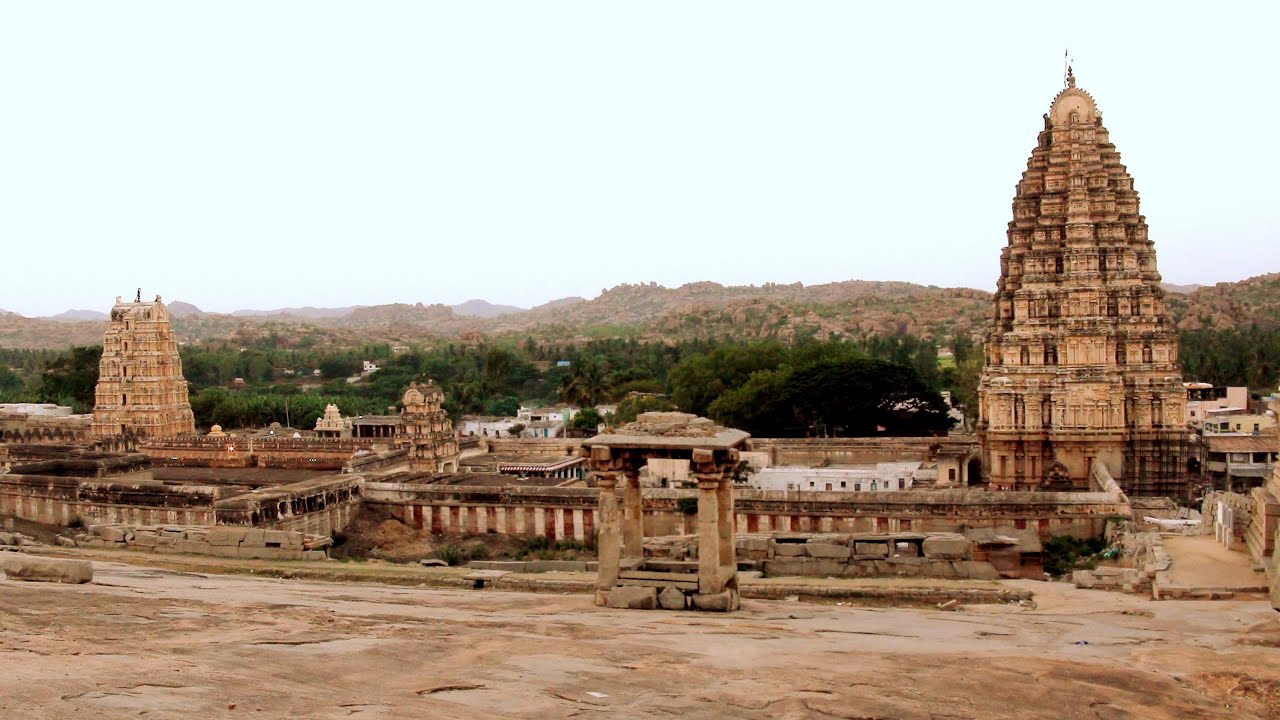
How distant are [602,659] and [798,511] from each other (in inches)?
794

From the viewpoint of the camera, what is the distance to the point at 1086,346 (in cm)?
3656

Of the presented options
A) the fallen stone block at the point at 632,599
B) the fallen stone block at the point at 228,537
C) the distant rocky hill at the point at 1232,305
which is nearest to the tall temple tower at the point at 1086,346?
the fallen stone block at the point at 632,599

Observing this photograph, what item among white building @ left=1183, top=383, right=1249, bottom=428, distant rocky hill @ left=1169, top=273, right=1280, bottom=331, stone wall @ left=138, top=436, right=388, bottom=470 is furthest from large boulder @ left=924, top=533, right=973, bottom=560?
distant rocky hill @ left=1169, top=273, right=1280, bottom=331

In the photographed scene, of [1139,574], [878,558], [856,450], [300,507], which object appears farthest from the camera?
[856,450]

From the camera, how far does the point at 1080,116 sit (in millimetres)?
37469

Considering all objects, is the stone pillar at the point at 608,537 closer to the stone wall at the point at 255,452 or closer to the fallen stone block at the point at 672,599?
the fallen stone block at the point at 672,599

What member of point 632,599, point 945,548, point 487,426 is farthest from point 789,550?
point 487,426

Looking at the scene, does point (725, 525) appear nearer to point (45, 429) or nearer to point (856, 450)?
point (856, 450)

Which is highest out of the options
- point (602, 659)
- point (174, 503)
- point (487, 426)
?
point (487, 426)

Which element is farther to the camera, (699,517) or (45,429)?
(45,429)

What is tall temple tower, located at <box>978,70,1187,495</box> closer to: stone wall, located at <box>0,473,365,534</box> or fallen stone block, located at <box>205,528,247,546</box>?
stone wall, located at <box>0,473,365,534</box>

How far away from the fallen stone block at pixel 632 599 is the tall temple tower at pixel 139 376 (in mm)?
42914

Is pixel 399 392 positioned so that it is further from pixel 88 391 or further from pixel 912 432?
pixel 912 432

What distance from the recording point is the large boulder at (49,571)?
1589cm
